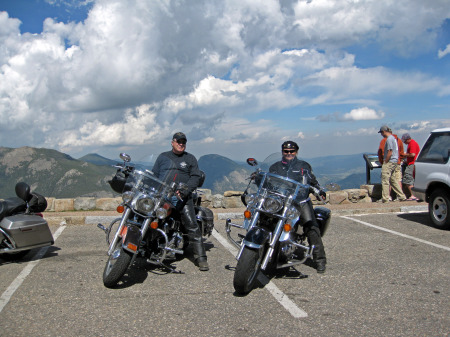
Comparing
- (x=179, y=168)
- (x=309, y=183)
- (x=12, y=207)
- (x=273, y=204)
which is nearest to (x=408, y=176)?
(x=309, y=183)

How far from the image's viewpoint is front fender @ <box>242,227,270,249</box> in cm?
420

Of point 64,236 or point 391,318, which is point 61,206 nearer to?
point 64,236

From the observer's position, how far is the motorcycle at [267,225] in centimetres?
421

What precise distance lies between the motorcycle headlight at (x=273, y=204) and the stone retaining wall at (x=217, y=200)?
5.93 meters

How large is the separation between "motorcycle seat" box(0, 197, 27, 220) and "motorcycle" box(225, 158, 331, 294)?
3326 mm

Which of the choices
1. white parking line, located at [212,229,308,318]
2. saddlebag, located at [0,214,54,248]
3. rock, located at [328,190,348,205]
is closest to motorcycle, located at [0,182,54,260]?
saddlebag, located at [0,214,54,248]

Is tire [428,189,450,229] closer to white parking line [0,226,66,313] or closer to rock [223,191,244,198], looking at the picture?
rock [223,191,244,198]

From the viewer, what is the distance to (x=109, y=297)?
168 inches

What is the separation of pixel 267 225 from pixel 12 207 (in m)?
3.66

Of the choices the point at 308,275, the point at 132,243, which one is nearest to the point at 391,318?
the point at 308,275

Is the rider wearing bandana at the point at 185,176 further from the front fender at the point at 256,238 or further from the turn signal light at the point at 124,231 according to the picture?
the front fender at the point at 256,238

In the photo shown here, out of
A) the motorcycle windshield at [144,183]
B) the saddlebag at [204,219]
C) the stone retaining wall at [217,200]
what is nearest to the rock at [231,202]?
the stone retaining wall at [217,200]

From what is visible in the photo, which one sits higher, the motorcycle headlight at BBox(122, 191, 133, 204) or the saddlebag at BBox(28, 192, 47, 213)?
the motorcycle headlight at BBox(122, 191, 133, 204)

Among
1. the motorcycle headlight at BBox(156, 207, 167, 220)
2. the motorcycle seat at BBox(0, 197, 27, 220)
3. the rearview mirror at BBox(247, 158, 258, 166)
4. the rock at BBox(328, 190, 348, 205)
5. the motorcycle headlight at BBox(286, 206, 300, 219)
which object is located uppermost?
the rearview mirror at BBox(247, 158, 258, 166)
